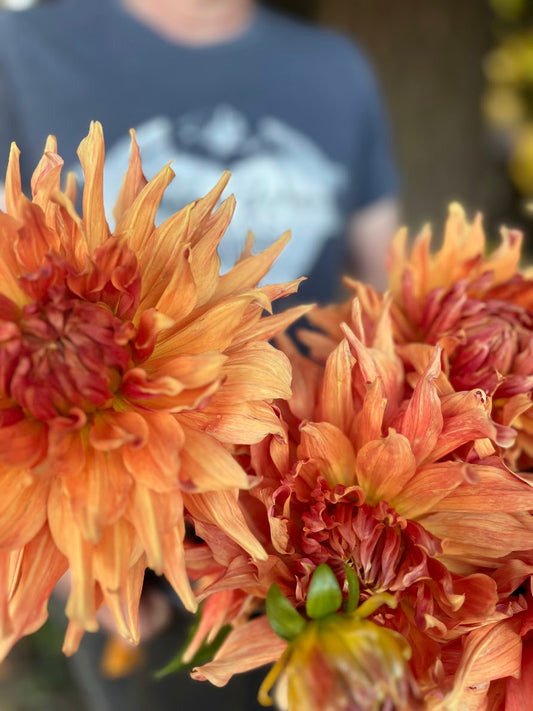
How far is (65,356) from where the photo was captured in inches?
8.9

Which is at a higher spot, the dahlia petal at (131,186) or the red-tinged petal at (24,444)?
the dahlia petal at (131,186)

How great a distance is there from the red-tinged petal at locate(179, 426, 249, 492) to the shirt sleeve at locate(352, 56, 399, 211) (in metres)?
0.78

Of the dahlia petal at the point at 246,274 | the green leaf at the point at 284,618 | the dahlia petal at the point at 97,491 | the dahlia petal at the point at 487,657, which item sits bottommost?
the dahlia petal at the point at 487,657

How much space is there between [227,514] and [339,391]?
2.8 inches

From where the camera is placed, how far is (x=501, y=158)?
141 cm

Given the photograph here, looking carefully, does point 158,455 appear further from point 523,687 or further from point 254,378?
point 523,687

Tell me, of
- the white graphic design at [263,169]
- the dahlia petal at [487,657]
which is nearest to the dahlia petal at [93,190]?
the dahlia petal at [487,657]

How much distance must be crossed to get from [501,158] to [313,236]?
0.79 m

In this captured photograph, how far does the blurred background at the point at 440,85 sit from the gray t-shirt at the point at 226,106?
1.83ft

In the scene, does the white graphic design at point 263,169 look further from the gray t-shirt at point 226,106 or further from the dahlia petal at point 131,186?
the dahlia petal at point 131,186

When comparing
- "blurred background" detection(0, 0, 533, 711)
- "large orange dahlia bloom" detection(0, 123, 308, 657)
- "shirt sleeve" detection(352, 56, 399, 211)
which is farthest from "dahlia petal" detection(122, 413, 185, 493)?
"blurred background" detection(0, 0, 533, 711)

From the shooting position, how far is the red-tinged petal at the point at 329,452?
25cm

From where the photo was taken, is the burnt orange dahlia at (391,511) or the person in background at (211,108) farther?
the person in background at (211,108)

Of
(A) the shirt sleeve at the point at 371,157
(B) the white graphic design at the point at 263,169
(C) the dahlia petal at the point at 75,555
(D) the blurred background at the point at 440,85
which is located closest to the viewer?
(C) the dahlia petal at the point at 75,555
